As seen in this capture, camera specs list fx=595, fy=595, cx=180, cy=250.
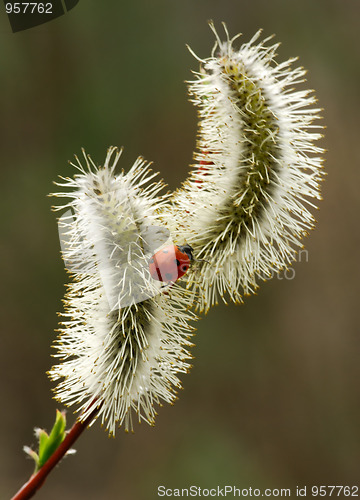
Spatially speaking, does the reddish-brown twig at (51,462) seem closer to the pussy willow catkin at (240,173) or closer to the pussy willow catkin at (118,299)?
the pussy willow catkin at (118,299)

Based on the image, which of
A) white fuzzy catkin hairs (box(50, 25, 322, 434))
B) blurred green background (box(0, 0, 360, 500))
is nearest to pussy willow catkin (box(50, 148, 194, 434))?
white fuzzy catkin hairs (box(50, 25, 322, 434))

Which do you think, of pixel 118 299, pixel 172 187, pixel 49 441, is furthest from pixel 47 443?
pixel 172 187

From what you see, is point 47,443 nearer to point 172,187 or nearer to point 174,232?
point 174,232

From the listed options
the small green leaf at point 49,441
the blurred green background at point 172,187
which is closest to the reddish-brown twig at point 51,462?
the small green leaf at point 49,441

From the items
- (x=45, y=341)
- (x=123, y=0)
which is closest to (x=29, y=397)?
(x=45, y=341)

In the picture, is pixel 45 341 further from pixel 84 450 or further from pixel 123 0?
pixel 123 0

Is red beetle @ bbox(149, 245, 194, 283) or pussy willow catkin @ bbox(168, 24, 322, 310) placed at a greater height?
pussy willow catkin @ bbox(168, 24, 322, 310)

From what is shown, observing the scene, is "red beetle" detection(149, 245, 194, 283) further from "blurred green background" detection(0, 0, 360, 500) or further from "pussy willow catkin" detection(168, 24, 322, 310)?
"blurred green background" detection(0, 0, 360, 500)
